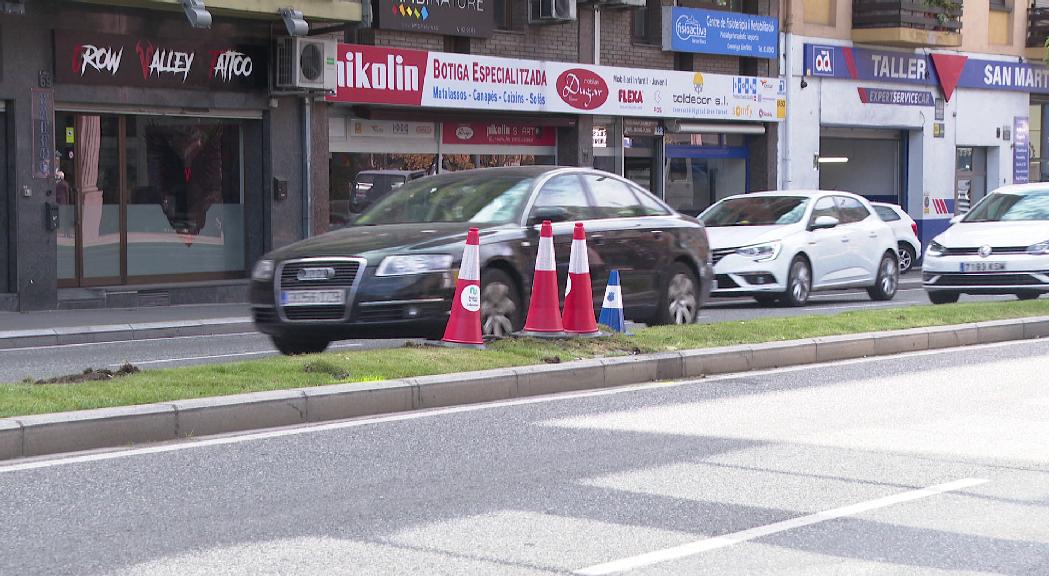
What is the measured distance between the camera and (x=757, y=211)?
20484 mm

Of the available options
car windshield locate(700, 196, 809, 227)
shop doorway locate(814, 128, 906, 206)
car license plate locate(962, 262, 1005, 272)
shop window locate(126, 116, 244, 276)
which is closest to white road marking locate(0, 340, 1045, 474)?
car license plate locate(962, 262, 1005, 272)

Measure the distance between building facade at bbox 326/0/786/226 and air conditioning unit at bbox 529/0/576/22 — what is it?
0.02 metres

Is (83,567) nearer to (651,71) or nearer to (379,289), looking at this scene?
(379,289)

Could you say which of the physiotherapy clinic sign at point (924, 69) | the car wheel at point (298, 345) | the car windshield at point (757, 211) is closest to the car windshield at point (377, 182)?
the car windshield at point (757, 211)

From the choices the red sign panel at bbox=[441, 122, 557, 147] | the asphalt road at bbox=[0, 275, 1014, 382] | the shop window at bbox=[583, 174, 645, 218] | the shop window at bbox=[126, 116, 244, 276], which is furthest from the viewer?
the red sign panel at bbox=[441, 122, 557, 147]

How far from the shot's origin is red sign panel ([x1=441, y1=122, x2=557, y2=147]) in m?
24.9

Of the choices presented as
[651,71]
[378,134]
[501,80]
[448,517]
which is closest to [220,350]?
[448,517]

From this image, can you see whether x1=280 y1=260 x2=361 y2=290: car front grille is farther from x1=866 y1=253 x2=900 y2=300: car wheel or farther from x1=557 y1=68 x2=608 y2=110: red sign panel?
x1=557 y1=68 x2=608 y2=110: red sign panel

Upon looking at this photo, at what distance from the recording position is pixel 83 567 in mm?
5695

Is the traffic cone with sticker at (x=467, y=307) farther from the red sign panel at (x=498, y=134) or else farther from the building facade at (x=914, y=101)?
the building facade at (x=914, y=101)

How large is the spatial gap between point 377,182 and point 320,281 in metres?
12.0

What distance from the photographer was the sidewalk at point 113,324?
15.7 m

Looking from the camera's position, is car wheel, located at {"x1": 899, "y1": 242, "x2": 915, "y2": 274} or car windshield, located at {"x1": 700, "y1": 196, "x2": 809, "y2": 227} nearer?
car windshield, located at {"x1": 700, "y1": 196, "x2": 809, "y2": 227}

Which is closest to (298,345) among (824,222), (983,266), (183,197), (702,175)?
(824,222)
